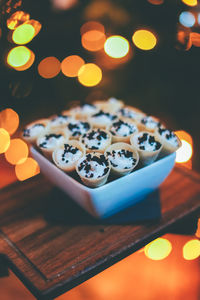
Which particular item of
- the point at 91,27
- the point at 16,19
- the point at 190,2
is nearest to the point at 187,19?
the point at 190,2

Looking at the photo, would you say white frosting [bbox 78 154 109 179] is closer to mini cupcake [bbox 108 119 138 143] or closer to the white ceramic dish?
the white ceramic dish

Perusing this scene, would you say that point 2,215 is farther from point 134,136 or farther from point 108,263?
point 134,136

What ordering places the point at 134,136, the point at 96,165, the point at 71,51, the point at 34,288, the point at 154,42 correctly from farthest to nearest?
the point at 71,51
the point at 154,42
the point at 134,136
the point at 96,165
the point at 34,288

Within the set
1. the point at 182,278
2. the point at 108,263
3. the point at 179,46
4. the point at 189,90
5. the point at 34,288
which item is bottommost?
the point at 182,278

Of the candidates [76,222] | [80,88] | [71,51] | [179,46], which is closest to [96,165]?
[76,222]

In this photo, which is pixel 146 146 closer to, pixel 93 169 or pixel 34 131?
pixel 93 169

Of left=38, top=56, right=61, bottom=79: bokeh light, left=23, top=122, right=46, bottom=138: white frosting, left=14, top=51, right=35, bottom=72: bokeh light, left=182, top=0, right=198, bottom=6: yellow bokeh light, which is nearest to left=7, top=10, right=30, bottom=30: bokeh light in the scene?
left=23, top=122, right=46, bottom=138: white frosting
